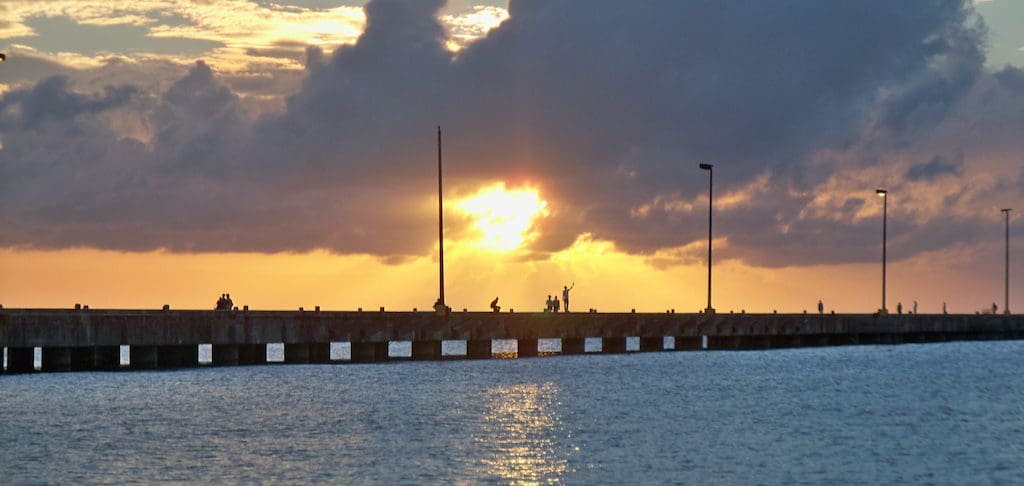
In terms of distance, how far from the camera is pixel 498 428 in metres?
47.9

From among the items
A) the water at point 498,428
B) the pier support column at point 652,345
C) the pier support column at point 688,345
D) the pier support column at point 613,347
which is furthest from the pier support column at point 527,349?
the water at point 498,428

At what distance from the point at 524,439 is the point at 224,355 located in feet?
126

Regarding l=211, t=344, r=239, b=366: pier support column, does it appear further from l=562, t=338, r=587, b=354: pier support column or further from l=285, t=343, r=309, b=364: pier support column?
l=562, t=338, r=587, b=354: pier support column

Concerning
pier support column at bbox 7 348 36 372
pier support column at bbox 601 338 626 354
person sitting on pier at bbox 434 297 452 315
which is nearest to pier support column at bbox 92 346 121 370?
pier support column at bbox 7 348 36 372

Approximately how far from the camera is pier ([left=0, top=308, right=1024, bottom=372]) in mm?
70688

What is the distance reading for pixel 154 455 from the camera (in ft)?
129

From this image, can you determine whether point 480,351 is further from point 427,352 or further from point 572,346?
point 572,346

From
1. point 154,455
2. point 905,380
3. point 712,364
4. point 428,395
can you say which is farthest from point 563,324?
point 154,455

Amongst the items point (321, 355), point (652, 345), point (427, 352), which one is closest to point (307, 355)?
point (321, 355)

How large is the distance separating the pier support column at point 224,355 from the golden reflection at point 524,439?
2074 centimetres

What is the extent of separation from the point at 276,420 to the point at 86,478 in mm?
15302

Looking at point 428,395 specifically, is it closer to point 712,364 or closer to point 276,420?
point 276,420

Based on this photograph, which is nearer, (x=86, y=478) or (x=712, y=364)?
(x=86, y=478)

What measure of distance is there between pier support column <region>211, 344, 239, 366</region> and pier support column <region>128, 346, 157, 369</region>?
3821 mm
